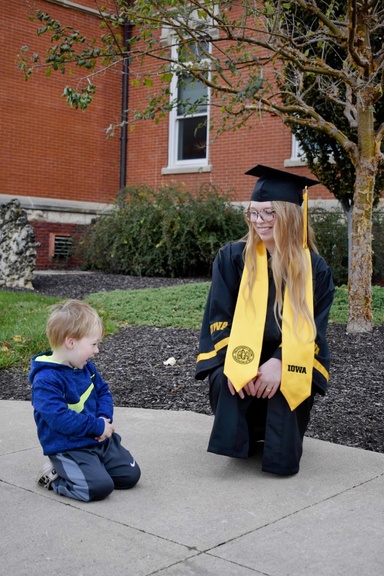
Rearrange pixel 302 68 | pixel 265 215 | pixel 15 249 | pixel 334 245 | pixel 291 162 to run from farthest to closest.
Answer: pixel 291 162
pixel 334 245
pixel 15 249
pixel 302 68
pixel 265 215

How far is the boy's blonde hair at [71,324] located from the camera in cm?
364

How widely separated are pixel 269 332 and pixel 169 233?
9.70 metres

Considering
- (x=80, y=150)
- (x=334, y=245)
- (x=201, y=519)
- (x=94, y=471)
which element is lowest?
(x=201, y=519)

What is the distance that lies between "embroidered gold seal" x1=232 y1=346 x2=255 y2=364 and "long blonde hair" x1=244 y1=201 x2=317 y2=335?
243 mm

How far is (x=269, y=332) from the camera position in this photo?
4047 mm

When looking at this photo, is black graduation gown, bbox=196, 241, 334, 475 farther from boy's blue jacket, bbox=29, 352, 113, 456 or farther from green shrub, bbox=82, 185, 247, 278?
green shrub, bbox=82, 185, 247, 278

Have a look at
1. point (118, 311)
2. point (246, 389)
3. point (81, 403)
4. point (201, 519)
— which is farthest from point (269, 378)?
point (118, 311)

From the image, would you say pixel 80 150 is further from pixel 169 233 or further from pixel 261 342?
pixel 261 342

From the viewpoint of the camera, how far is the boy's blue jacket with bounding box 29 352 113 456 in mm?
3637

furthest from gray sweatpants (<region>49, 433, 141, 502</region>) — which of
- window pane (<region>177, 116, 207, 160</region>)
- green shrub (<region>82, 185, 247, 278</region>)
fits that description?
window pane (<region>177, 116, 207, 160</region>)

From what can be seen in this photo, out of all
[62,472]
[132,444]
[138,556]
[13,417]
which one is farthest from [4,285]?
[138,556]

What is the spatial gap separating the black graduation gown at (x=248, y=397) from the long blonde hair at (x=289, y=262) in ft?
0.29

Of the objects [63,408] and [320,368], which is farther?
[320,368]

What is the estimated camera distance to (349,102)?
26.9ft
